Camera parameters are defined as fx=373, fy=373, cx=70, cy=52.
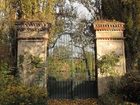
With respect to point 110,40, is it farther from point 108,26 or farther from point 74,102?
point 74,102

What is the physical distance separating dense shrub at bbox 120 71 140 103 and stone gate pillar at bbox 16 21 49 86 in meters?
3.43

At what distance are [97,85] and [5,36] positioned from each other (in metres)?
5.85

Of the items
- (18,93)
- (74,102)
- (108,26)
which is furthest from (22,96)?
(108,26)

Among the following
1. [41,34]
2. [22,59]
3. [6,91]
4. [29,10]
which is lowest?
[6,91]

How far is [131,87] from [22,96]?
4157 mm

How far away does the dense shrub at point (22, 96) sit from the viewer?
13789 mm

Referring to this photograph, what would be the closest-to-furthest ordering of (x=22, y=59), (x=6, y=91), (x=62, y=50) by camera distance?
(x=6, y=91), (x=22, y=59), (x=62, y=50)

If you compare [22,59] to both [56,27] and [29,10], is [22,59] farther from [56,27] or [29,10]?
[56,27]

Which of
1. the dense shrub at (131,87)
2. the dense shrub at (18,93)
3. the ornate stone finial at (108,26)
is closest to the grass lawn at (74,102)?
the dense shrub at (18,93)

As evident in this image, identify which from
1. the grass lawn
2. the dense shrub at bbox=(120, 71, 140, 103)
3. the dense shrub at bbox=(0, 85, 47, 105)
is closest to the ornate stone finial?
the dense shrub at bbox=(120, 71, 140, 103)

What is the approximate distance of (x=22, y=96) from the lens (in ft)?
46.0

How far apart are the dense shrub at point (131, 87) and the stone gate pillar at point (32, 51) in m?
3.43

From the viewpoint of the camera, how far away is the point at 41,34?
53.6 feet

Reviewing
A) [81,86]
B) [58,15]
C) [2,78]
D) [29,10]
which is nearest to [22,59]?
[2,78]
